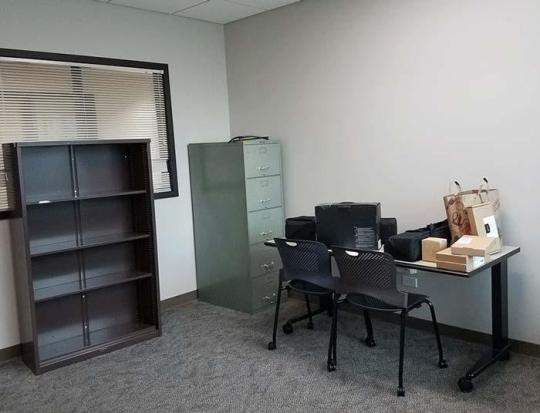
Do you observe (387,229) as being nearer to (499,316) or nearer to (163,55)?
(499,316)

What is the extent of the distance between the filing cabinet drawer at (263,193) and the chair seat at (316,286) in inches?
38.8

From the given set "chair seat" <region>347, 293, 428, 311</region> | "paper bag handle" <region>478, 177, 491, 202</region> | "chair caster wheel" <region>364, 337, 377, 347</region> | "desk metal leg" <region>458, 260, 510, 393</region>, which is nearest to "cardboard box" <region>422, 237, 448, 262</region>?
"chair seat" <region>347, 293, 428, 311</region>

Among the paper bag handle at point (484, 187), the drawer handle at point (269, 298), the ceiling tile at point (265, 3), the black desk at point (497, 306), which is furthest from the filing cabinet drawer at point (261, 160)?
the paper bag handle at point (484, 187)

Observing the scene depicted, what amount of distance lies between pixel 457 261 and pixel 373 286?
50 centimetres

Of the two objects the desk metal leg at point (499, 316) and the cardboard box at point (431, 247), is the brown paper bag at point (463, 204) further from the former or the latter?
the desk metal leg at point (499, 316)

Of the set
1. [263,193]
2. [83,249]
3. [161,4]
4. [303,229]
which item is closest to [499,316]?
[303,229]

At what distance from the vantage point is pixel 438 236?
129 inches

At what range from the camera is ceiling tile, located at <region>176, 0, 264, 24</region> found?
4328 mm

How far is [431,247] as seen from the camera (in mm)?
3053

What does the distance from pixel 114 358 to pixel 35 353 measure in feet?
1.70

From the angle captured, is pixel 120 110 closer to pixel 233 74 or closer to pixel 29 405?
pixel 233 74

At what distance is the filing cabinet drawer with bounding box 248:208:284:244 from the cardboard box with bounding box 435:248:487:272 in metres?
1.81

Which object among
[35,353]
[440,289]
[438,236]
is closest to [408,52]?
[438,236]

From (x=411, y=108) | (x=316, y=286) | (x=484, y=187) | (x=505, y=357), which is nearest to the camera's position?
(x=505, y=357)
